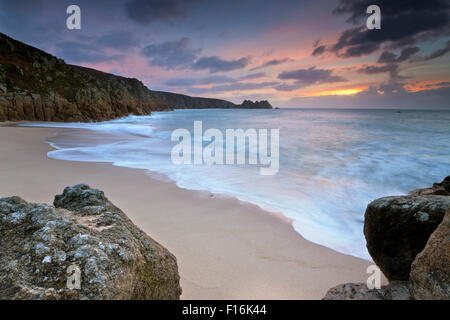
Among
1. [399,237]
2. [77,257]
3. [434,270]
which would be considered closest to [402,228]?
[399,237]

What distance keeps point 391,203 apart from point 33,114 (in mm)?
28995

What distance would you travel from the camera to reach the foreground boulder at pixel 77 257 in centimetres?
103

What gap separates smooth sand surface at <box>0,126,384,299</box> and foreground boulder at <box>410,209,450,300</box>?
3.54ft

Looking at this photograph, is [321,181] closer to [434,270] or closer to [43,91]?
[434,270]

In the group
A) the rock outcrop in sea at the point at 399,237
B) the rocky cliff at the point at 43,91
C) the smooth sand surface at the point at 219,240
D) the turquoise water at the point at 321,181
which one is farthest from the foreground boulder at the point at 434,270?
the rocky cliff at the point at 43,91

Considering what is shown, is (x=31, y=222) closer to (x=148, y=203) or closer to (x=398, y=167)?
(x=148, y=203)

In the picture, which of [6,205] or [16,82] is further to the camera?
[16,82]

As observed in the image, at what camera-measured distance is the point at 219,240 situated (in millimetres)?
2953

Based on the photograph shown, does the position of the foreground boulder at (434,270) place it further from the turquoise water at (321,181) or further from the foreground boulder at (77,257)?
the turquoise water at (321,181)

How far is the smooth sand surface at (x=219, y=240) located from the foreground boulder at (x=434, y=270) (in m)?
1.08

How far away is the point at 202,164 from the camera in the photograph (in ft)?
25.0

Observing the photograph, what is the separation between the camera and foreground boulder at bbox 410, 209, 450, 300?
3.88ft

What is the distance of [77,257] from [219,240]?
2.03 m
